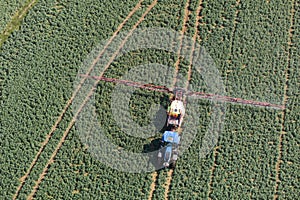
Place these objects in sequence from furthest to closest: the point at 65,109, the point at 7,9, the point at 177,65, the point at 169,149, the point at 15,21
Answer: the point at 7,9, the point at 15,21, the point at 177,65, the point at 65,109, the point at 169,149

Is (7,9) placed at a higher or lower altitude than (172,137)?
higher

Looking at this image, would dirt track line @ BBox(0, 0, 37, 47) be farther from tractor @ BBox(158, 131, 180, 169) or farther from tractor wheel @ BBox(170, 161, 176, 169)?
tractor wheel @ BBox(170, 161, 176, 169)

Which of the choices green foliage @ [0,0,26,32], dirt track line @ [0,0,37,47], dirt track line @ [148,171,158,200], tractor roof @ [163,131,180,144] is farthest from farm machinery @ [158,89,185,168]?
green foliage @ [0,0,26,32]

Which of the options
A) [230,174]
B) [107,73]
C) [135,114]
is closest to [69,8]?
[107,73]

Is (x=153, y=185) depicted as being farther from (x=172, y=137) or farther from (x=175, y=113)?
(x=175, y=113)

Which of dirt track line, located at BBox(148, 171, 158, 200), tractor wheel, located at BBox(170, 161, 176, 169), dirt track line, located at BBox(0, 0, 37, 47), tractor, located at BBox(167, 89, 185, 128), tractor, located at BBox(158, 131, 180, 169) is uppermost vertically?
dirt track line, located at BBox(0, 0, 37, 47)

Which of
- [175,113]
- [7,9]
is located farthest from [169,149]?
[7,9]

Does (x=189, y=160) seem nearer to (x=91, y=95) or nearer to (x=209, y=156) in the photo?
(x=209, y=156)

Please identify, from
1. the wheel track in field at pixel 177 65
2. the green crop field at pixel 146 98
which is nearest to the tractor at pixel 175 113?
the green crop field at pixel 146 98
